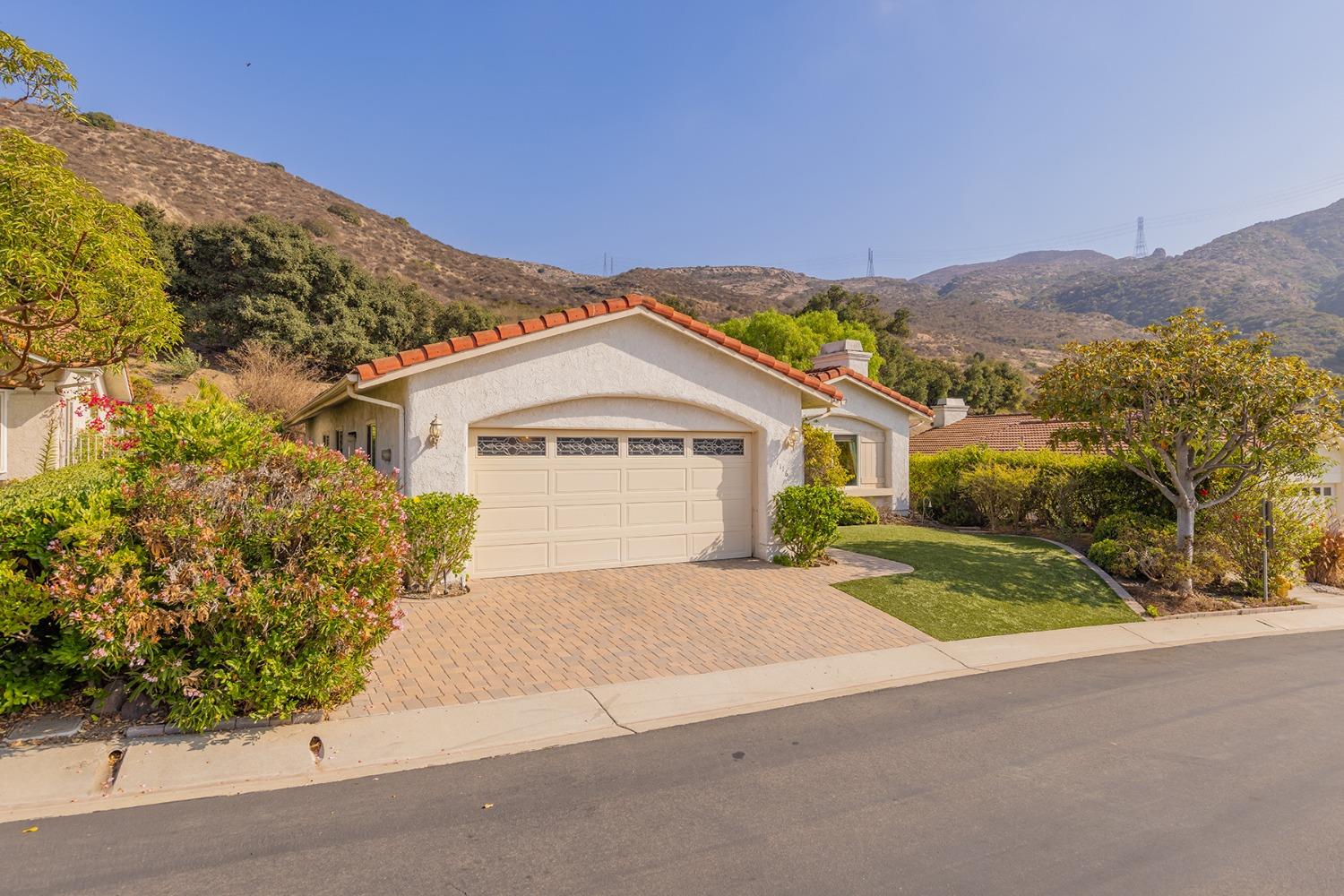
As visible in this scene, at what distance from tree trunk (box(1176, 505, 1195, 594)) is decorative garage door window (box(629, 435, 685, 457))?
834 centimetres

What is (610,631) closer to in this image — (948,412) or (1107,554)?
(1107,554)

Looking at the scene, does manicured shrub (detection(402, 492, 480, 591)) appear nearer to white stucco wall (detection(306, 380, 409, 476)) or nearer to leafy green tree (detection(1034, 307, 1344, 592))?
white stucco wall (detection(306, 380, 409, 476))

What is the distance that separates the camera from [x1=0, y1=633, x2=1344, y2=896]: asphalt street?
3719mm

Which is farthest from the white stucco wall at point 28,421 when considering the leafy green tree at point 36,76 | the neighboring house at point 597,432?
the leafy green tree at point 36,76

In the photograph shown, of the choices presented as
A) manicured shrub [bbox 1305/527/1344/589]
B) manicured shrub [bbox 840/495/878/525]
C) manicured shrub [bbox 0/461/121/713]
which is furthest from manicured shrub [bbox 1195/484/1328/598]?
manicured shrub [bbox 0/461/121/713]

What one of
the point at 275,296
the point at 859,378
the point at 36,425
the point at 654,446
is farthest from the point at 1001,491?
the point at 275,296

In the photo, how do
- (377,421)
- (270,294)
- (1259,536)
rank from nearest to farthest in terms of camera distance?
1. (1259,536)
2. (377,421)
3. (270,294)

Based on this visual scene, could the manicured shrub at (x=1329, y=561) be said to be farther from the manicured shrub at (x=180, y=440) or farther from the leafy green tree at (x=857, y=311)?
the leafy green tree at (x=857, y=311)

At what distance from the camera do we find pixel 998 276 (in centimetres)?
11238

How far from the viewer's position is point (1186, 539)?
11.5m

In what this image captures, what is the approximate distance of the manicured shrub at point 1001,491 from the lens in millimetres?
16547

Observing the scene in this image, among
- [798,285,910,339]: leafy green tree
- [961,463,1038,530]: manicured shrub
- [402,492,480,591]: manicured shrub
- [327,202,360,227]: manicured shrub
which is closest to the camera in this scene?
[402,492,480,591]: manicured shrub

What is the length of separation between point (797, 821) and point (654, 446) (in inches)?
305

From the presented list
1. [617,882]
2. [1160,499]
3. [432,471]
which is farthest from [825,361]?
[617,882]
